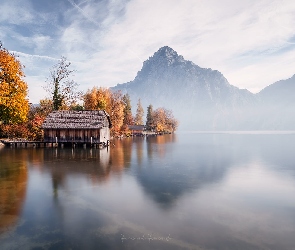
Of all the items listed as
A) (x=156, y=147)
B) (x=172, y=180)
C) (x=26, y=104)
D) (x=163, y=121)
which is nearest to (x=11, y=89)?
(x=26, y=104)

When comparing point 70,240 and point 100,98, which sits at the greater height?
point 100,98

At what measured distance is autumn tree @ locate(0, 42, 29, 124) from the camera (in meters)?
39.0

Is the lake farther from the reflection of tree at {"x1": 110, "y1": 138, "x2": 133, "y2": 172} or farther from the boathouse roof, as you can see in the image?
the boathouse roof

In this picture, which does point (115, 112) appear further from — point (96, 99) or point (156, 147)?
point (156, 147)

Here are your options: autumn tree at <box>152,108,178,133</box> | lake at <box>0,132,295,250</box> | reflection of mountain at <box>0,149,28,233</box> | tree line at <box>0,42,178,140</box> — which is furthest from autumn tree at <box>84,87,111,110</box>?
autumn tree at <box>152,108,178,133</box>

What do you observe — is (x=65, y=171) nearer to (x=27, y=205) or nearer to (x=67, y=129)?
(x=27, y=205)

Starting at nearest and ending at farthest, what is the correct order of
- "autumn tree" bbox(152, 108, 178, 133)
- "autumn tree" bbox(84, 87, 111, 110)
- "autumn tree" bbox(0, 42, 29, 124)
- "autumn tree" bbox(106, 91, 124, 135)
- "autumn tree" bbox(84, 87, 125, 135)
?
"autumn tree" bbox(0, 42, 29, 124)
"autumn tree" bbox(84, 87, 111, 110)
"autumn tree" bbox(84, 87, 125, 135)
"autumn tree" bbox(106, 91, 124, 135)
"autumn tree" bbox(152, 108, 178, 133)

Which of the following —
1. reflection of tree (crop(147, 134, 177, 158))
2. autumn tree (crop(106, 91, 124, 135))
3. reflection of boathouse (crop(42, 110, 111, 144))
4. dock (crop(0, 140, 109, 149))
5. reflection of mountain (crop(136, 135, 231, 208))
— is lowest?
reflection of mountain (crop(136, 135, 231, 208))

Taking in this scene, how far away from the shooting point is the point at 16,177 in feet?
66.0

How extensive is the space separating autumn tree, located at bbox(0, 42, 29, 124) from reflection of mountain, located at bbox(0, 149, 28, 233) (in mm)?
18915

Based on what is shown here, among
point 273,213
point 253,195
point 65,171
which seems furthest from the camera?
point 65,171

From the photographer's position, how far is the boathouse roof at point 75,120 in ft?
150

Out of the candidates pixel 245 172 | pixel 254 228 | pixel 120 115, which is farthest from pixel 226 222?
pixel 120 115

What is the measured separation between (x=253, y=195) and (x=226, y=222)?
609 centimetres
